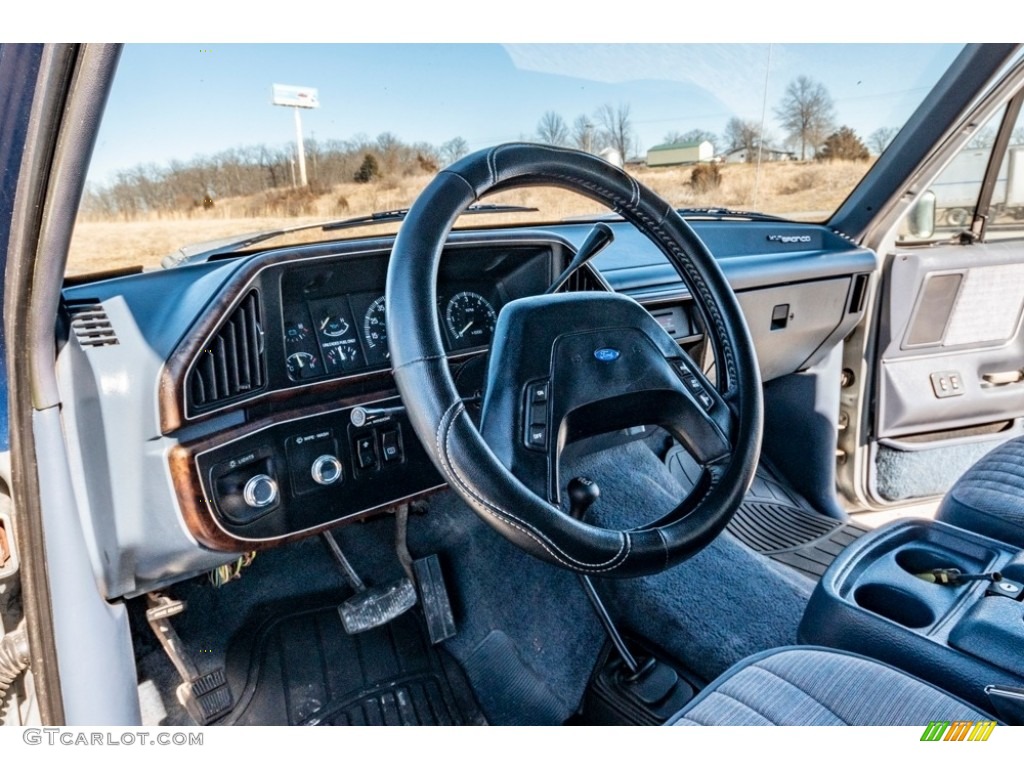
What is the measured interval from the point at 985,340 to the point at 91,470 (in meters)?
2.88

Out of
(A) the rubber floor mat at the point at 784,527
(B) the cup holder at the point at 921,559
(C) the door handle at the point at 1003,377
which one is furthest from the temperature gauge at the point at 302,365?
(C) the door handle at the point at 1003,377

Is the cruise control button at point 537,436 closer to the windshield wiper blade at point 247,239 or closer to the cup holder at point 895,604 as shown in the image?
the windshield wiper blade at point 247,239

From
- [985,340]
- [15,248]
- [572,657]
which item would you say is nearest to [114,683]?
[15,248]

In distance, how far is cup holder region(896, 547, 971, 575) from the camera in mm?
1553

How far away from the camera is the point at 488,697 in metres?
1.88

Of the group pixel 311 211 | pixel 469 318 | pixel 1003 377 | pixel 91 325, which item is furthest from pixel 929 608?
pixel 1003 377

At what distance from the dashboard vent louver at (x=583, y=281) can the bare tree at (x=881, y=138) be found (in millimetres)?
1360

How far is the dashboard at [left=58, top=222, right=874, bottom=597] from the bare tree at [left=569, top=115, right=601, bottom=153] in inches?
8.9

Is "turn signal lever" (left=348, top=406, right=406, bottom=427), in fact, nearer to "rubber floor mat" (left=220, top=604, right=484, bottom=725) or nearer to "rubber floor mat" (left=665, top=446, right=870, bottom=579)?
"rubber floor mat" (left=220, top=604, right=484, bottom=725)

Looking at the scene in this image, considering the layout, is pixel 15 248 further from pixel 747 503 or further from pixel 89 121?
pixel 747 503

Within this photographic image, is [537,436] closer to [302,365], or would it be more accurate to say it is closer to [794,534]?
[302,365]

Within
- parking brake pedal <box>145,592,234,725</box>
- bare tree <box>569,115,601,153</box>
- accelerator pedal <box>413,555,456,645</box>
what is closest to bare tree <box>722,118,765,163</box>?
bare tree <box>569,115,601,153</box>

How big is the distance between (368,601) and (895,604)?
1.17m

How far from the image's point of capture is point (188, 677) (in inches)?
65.1
